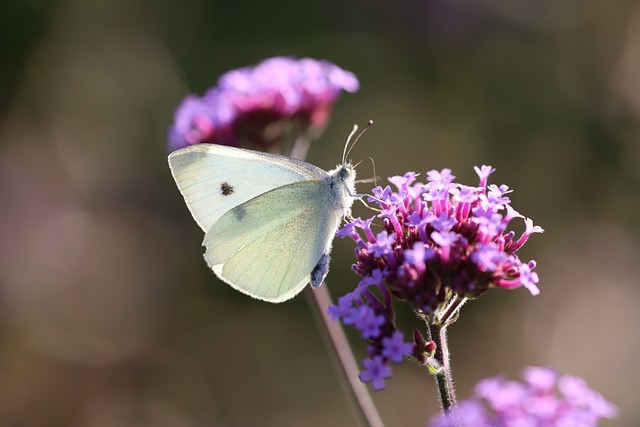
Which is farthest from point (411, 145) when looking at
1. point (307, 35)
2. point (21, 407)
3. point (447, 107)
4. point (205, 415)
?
point (21, 407)

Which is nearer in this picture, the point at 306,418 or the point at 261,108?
the point at 261,108

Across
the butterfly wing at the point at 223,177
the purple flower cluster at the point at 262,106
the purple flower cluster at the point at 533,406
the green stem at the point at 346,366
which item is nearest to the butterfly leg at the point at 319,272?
the green stem at the point at 346,366

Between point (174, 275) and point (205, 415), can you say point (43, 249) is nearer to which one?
point (174, 275)

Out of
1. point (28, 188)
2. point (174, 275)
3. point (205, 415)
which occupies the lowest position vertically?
point (205, 415)

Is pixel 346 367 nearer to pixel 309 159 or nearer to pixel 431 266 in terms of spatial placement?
pixel 431 266

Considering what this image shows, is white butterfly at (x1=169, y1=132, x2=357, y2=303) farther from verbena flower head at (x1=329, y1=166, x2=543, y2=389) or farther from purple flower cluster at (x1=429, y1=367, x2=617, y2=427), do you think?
purple flower cluster at (x1=429, y1=367, x2=617, y2=427)

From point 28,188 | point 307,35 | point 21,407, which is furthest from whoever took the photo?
point 307,35

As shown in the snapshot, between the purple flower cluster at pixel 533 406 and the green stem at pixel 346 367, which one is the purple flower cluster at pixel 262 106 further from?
the purple flower cluster at pixel 533 406

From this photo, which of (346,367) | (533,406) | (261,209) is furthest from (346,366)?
(533,406)
